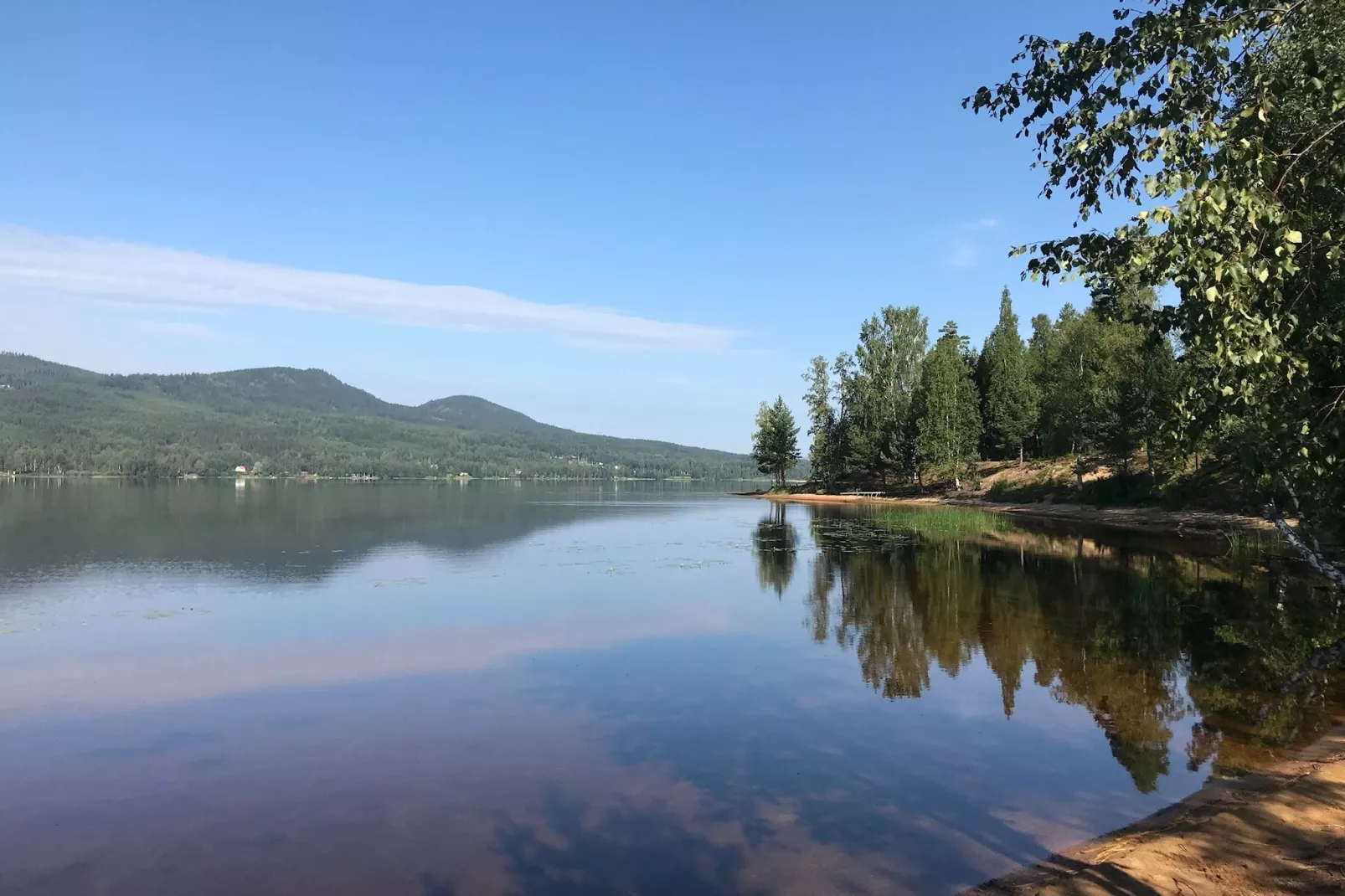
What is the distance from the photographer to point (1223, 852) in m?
7.38

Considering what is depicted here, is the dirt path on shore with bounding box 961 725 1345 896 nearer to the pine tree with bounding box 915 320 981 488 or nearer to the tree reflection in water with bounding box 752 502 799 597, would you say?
the tree reflection in water with bounding box 752 502 799 597

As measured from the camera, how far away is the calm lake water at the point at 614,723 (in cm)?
845

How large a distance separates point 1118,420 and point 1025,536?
14586mm

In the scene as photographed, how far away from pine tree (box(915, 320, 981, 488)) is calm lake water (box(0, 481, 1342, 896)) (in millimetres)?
51960

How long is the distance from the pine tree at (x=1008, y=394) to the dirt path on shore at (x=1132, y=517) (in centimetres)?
1018

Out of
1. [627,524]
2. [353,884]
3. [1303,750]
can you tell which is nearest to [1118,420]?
[627,524]

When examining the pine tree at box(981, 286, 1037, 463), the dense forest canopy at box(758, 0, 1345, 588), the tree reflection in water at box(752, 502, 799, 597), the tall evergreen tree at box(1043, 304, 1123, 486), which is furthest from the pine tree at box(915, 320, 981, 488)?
the dense forest canopy at box(758, 0, 1345, 588)

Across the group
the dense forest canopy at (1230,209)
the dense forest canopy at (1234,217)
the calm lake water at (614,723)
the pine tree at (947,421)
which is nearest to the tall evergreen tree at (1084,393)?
the pine tree at (947,421)

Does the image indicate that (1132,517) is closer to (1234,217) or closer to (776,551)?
(776,551)

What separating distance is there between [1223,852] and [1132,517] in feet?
159

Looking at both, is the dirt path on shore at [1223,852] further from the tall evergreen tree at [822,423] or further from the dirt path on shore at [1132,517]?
the tall evergreen tree at [822,423]

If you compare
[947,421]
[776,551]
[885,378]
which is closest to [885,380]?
[885,378]

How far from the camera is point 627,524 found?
59375mm

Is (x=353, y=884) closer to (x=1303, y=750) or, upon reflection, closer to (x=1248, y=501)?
(x=1303, y=750)
